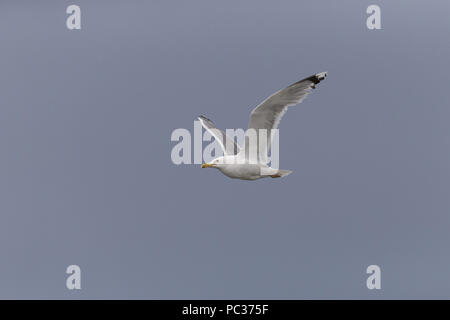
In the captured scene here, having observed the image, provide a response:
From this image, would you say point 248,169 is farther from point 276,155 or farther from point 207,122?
point 207,122

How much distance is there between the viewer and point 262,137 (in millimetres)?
15008

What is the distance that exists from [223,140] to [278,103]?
6.98ft

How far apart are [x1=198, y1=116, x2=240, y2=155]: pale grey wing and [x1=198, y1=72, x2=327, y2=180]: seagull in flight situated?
755mm

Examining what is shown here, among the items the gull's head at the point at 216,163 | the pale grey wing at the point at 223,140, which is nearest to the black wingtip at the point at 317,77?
the gull's head at the point at 216,163

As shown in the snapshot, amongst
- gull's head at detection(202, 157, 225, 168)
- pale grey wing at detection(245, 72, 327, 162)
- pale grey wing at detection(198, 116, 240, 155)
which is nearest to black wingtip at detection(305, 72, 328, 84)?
pale grey wing at detection(245, 72, 327, 162)

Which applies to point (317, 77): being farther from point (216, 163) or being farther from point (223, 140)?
point (223, 140)

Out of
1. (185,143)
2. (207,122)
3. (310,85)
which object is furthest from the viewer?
(207,122)

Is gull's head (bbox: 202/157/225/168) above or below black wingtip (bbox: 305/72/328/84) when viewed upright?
below

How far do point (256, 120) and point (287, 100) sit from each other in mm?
574

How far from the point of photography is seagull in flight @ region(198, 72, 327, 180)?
47.5ft

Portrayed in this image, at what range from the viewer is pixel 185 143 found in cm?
1616

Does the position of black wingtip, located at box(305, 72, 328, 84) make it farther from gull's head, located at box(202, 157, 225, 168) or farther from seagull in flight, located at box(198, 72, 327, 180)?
gull's head, located at box(202, 157, 225, 168)

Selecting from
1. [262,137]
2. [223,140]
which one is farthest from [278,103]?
[223,140]

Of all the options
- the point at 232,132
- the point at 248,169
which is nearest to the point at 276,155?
the point at 248,169
